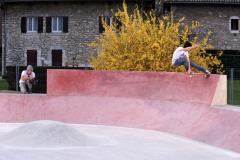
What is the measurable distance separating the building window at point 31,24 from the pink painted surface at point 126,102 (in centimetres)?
2584

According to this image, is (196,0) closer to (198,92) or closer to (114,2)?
(114,2)

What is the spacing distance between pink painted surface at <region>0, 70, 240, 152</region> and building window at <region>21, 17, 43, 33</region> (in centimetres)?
2584

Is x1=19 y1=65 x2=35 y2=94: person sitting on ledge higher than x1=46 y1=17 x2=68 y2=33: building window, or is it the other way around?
x1=46 y1=17 x2=68 y2=33: building window

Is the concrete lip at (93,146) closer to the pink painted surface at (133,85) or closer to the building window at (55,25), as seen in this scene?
the pink painted surface at (133,85)

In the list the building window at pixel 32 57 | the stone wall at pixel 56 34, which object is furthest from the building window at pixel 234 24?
the building window at pixel 32 57

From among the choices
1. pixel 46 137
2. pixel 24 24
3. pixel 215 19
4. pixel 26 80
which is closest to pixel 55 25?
pixel 24 24

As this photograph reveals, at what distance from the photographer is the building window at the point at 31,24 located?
42.6 metres

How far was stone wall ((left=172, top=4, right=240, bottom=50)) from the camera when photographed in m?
41.3

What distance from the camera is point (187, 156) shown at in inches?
428

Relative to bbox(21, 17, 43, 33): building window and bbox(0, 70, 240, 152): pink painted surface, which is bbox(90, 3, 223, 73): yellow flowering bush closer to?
bbox(0, 70, 240, 152): pink painted surface

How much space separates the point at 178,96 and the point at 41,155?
18.3 ft

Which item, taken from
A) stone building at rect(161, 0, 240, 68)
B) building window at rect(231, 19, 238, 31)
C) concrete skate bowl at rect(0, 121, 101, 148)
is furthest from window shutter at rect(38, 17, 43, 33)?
concrete skate bowl at rect(0, 121, 101, 148)

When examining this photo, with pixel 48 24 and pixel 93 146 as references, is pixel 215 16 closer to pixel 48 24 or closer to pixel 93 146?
pixel 48 24

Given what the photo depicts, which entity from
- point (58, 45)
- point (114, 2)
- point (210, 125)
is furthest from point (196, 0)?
point (210, 125)
